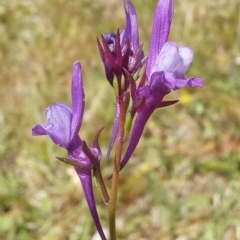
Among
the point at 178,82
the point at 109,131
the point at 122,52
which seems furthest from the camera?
the point at 109,131

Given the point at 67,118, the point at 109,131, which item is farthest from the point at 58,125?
the point at 109,131

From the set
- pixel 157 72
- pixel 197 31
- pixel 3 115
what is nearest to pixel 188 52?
pixel 157 72

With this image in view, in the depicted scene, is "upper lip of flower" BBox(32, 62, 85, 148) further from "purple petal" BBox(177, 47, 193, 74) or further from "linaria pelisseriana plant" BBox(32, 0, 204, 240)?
"purple petal" BBox(177, 47, 193, 74)

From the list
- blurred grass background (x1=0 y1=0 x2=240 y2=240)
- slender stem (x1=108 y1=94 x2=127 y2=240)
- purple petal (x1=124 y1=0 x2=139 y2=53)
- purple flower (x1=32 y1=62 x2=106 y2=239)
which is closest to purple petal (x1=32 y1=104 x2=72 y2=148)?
purple flower (x1=32 y1=62 x2=106 y2=239)

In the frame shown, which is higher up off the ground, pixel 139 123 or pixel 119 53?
pixel 119 53

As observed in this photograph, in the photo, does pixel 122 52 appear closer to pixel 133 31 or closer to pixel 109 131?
pixel 133 31

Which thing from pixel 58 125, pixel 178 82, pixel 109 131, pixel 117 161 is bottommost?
pixel 109 131

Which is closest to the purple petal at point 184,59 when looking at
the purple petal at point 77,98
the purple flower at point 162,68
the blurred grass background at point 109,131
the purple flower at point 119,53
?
the purple flower at point 162,68
